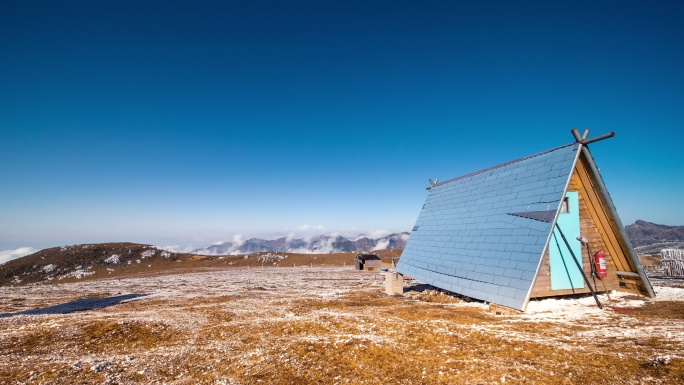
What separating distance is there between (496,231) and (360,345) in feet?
34.6

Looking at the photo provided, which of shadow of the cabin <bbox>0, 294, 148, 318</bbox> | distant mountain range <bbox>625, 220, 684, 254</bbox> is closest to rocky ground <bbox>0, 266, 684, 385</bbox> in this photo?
shadow of the cabin <bbox>0, 294, 148, 318</bbox>

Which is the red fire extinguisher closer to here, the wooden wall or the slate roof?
the wooden wall

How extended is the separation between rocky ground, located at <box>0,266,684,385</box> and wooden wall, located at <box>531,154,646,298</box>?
0.92m

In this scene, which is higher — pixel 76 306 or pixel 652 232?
pixel 652 232

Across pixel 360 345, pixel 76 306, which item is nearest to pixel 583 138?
pixel 360 345

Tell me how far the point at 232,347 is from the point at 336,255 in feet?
169

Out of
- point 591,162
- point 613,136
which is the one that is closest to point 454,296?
point 591,162

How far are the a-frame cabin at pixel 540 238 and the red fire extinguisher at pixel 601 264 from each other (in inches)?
9.1

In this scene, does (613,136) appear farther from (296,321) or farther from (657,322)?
(296,321)

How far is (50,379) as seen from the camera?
8.09m

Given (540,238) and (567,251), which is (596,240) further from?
(540,238)

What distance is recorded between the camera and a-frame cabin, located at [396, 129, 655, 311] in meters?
14.4

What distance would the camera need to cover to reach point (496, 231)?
1673 centimetres

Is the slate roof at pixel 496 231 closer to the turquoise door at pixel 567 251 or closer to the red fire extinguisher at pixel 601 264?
the turquoise door at pixel 567 251
